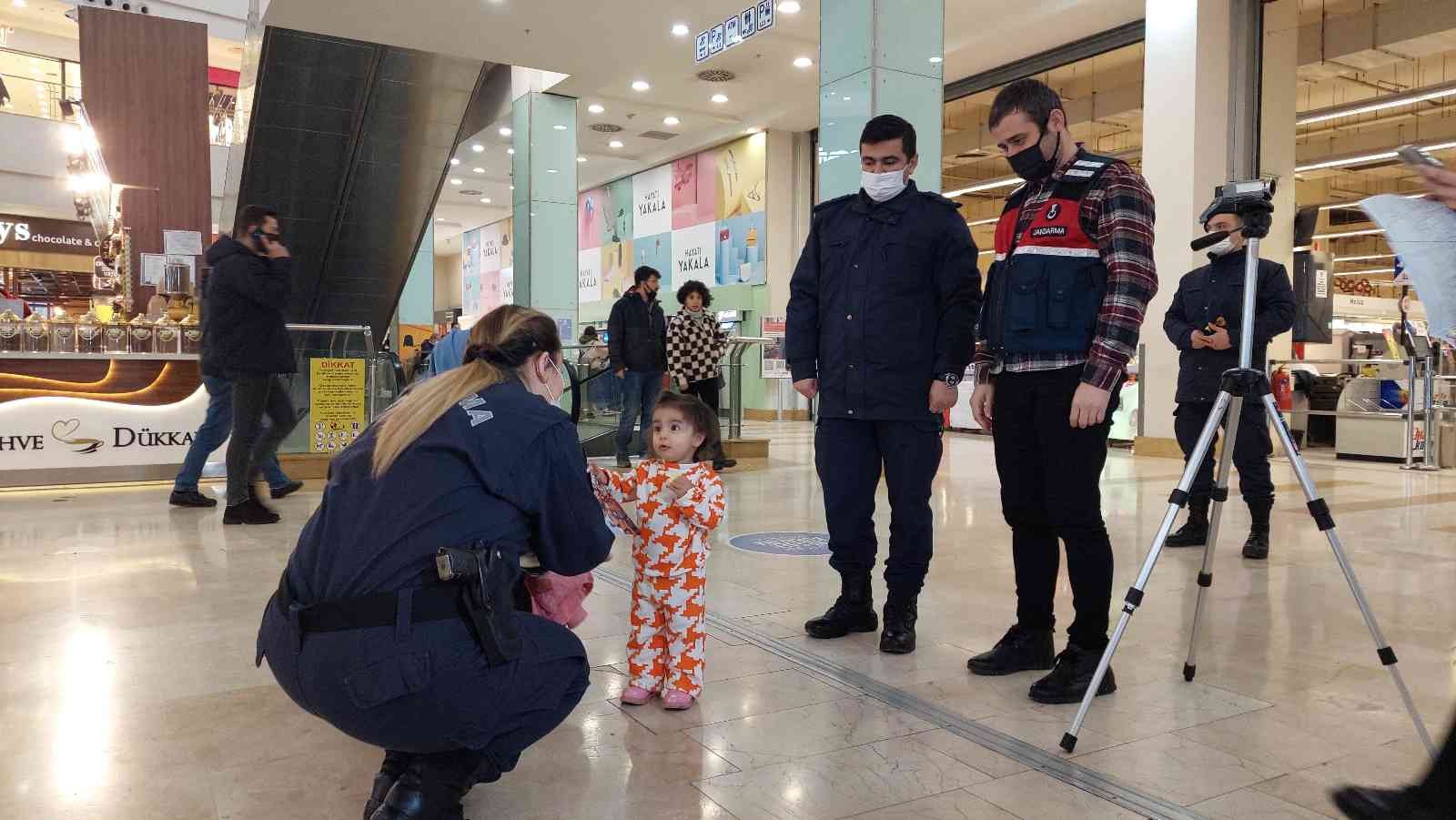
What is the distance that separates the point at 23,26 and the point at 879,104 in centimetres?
2122

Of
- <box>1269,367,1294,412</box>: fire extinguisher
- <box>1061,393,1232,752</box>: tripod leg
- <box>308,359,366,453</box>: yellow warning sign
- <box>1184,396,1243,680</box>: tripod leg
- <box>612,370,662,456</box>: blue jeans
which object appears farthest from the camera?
<box>1269,367,1294,412</box>: fire extinguisher

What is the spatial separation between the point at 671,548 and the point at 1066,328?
1.08 meters

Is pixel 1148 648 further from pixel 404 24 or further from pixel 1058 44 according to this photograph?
pixel 1058 44

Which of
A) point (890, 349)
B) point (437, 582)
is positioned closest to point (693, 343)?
point (890, 349)

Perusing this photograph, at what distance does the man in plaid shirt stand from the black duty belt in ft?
4.88

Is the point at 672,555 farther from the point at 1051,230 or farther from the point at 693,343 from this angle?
the point at 693,343

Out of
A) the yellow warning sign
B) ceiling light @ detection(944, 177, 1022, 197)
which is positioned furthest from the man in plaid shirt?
ceiling light @ detection(944, 177, 1022, 197)

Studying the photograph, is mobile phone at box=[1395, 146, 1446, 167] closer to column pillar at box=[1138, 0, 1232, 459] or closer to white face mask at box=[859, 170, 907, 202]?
white face mask at box=[859, 170, 907, 202]

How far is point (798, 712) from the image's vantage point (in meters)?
2.29

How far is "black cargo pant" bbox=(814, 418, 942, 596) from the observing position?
278 centimetres

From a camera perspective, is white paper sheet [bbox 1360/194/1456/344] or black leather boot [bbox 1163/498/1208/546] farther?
black leather boot [bbox 1163/498/1208/546]

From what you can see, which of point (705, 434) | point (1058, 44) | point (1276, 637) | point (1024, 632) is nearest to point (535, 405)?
point (705, 434)

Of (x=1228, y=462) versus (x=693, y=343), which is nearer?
(x=1228, y=462)

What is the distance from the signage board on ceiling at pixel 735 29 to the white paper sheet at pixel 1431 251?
764 centimetres
